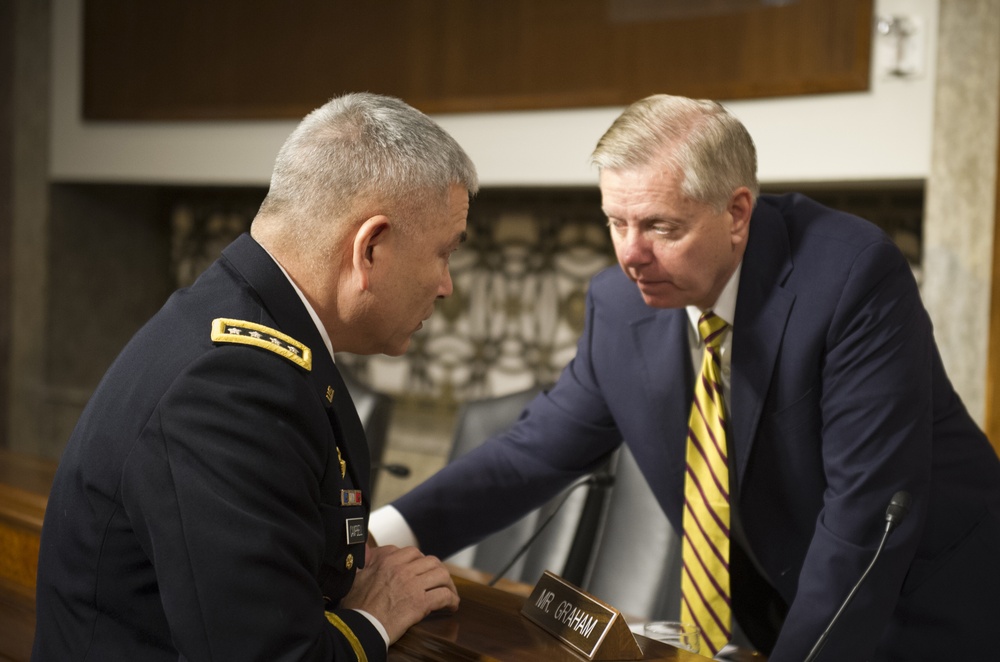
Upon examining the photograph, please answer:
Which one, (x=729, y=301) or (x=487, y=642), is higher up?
(x=729, y=301)

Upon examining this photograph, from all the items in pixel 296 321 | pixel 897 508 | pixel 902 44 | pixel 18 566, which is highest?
pixel 902 44

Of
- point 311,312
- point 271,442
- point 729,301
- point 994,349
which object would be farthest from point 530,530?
point 271,442

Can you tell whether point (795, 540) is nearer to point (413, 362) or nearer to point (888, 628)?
point (888, 628)

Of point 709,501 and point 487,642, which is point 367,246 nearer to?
point 487,642

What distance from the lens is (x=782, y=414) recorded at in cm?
192

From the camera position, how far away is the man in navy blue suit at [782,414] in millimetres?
1769

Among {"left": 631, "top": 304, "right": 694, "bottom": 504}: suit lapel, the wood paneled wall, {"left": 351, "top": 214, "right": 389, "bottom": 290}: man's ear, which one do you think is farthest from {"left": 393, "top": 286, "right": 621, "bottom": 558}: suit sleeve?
the wood paneled wall

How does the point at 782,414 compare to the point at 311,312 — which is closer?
the point at 311,312

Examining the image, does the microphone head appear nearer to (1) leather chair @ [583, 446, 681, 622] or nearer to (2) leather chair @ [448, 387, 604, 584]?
(1) leather chair @ [583, 446, 681, 622]

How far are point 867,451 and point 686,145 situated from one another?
59 cm

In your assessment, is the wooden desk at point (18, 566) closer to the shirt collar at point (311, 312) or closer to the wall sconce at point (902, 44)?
the shirt collar at point (311, 312)

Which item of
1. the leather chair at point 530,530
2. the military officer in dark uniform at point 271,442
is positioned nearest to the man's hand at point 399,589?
Result: the military officer in dark uniform at point 271,442

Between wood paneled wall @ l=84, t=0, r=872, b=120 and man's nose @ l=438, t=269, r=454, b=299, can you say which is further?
wood paneled wall @ l=84, t=0, r=872, b=120

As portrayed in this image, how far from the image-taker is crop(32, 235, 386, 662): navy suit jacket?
117 centimetres
